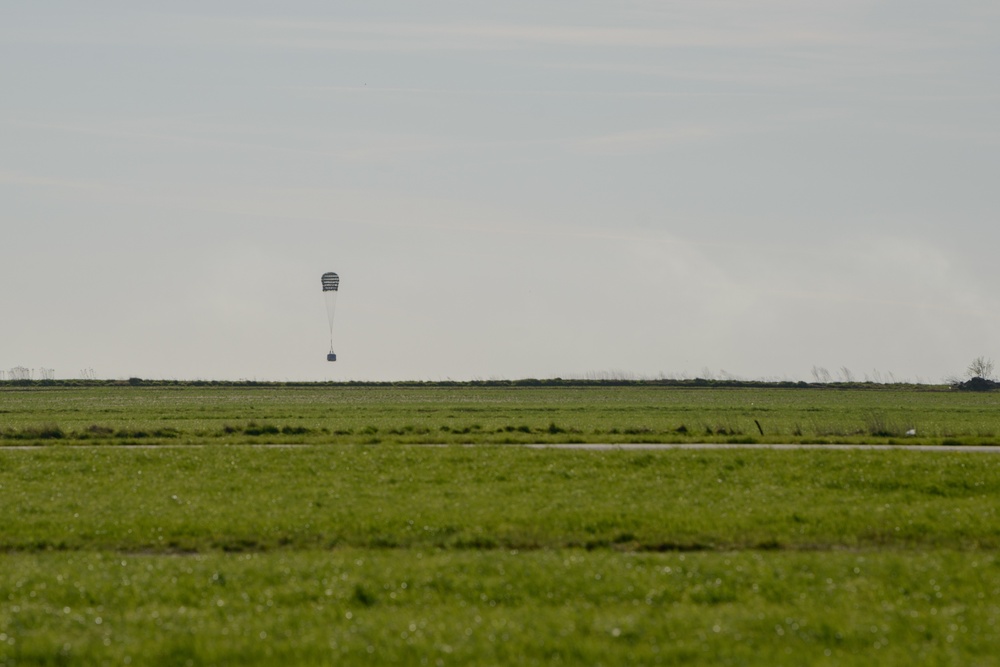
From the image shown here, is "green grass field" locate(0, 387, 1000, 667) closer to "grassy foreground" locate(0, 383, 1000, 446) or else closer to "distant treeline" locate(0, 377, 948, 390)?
"grassy foreground" locate(0, 383, 1000, 446)

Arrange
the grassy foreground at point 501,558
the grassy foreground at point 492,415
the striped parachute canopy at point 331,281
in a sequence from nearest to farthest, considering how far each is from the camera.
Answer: the grassy foreground at point 501,558 → the grassy foreground at point 492,415 → the striped parachute canopy at point 331,281

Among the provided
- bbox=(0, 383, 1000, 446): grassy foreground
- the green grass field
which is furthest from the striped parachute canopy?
the green grass field

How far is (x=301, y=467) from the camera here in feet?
107

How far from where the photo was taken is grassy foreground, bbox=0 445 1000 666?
14.2m

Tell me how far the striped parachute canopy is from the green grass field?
85.4m

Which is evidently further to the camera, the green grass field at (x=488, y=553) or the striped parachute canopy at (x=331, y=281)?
the striped parachute canopy at (x=331, y=281)

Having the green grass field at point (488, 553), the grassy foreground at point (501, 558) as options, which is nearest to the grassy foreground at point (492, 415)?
the green grass field at point (488, 553)

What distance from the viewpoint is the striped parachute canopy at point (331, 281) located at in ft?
422

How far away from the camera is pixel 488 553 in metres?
20.4

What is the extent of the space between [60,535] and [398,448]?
571 inches

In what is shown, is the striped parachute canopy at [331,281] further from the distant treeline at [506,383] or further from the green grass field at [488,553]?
the green grass field at [488,553]

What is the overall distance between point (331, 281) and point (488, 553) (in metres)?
111

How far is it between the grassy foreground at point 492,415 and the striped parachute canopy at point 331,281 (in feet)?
41.9

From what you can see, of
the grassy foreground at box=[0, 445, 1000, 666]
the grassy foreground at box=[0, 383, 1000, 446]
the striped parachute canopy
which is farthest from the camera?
the striped parachute canopy
